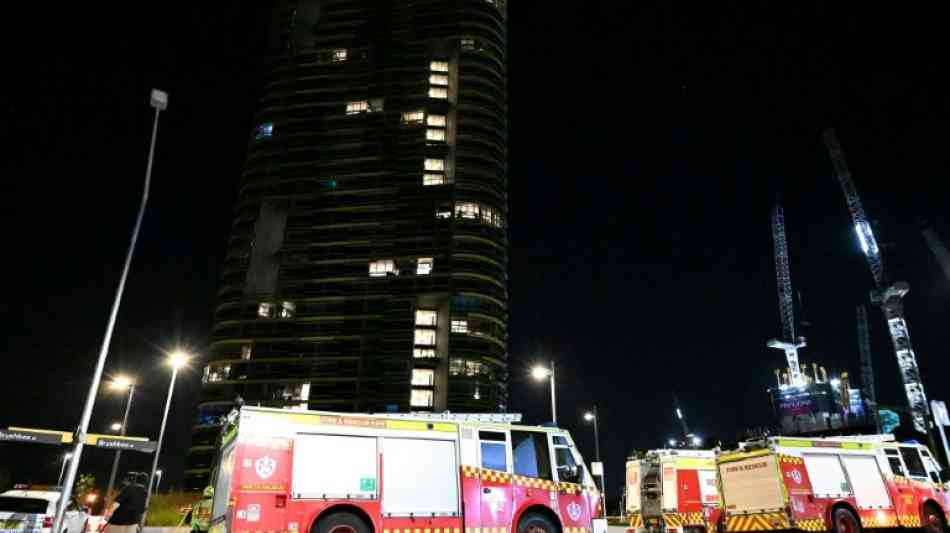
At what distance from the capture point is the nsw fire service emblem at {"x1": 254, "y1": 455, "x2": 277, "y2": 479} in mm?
11211

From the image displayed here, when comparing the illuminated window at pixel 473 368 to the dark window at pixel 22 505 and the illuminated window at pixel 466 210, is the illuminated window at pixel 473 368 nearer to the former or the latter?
the illuminated window at pixel 466 210

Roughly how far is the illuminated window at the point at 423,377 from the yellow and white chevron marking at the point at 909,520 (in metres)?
66.4

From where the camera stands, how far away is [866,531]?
1683cm

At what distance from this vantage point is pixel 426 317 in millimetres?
85875

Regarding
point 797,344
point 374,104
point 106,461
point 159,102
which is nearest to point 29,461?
point 106,461

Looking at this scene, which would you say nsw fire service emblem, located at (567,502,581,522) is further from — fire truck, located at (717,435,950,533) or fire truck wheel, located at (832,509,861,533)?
fire truck wheel, located at (832,509,861,533)

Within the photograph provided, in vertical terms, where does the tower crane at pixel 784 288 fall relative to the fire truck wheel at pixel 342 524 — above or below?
above

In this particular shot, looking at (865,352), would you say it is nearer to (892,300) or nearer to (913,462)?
(892,300)

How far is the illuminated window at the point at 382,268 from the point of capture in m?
87.2

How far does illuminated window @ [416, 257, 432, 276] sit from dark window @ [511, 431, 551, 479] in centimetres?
7269

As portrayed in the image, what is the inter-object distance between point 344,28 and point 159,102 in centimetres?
9685

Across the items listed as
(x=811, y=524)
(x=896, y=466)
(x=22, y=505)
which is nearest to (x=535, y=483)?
(x=811, y=524)

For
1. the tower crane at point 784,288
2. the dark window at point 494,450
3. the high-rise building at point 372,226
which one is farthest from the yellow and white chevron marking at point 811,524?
the tower crane at point 784,288

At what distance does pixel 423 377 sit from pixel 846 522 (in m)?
67.9
